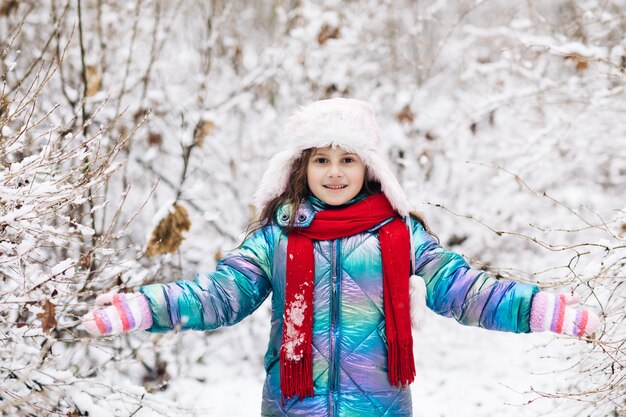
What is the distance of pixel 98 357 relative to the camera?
13.7 ft

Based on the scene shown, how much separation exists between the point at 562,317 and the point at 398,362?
1.91ft

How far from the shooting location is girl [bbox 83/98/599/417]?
221 centimetres

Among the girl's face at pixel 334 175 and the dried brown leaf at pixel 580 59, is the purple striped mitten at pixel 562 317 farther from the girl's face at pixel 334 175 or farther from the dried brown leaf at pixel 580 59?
the dried brown leaf at pixel 580 59

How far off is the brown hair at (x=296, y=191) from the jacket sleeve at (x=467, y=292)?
0.13m

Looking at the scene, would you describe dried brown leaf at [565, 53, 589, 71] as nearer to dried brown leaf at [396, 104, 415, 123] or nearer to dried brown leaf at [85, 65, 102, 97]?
dried brown leaf at [396, 104, 415, 123]

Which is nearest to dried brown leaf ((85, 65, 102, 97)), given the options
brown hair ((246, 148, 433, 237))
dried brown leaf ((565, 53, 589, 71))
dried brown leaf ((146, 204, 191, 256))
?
dried brown leaf ((146, 204, 191, 256))

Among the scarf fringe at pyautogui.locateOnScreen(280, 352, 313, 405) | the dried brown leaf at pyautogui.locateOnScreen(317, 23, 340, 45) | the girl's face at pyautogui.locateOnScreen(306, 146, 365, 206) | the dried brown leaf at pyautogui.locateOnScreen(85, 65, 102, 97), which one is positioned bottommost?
the scarf fringe at pyautogui.locateOnScreen(280, 352, 313, 405)

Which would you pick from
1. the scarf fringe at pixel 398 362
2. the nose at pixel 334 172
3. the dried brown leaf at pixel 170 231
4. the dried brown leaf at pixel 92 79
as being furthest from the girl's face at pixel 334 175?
the dried brown leaf at pixel 92 79

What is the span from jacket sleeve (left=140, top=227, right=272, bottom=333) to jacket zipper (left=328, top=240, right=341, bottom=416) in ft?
0.89

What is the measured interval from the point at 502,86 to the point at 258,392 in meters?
3.70

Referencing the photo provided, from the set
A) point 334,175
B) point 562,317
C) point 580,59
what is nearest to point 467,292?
point 562,317

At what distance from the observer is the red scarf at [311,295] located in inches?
90.3

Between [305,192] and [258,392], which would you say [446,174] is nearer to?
[258,392]

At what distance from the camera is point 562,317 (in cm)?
212
